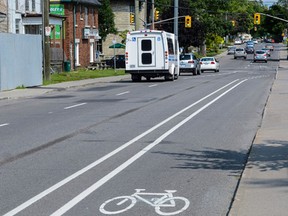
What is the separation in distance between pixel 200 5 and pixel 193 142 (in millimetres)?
81779

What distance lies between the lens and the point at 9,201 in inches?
334

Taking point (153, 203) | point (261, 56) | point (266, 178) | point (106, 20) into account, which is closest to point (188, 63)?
point (106, 20)

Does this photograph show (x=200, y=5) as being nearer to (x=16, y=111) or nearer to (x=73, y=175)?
(x=16, y=111)

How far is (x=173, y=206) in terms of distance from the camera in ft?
26.9

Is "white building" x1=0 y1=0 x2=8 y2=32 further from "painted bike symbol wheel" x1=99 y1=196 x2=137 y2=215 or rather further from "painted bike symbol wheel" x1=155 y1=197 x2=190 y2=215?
"painted bike symbol wheel" x1=155 y1=197 x2=190 y2=215

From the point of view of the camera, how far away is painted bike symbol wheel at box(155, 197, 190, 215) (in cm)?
791

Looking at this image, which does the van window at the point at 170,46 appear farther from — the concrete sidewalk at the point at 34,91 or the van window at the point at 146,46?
the concrete sidewalk at the point at 34,91

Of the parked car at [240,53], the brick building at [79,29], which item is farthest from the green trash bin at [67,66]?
the parked car at [240,53]

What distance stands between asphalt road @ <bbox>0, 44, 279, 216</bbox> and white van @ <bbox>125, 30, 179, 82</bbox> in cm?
1675

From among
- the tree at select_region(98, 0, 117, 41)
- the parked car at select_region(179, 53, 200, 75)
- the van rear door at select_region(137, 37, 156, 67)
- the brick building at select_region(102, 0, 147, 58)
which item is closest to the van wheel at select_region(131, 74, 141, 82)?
the van rear door at select_region(137, 37, 156, 67)

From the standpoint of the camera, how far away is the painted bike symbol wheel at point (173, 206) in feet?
25.9

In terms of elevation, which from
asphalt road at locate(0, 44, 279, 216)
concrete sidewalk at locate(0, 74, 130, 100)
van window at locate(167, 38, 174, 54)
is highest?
van window at locate(167, 38, 174, 54)

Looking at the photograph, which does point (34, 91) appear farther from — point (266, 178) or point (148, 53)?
point (266, 178)

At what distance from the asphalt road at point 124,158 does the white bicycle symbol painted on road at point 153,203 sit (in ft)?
0.04
